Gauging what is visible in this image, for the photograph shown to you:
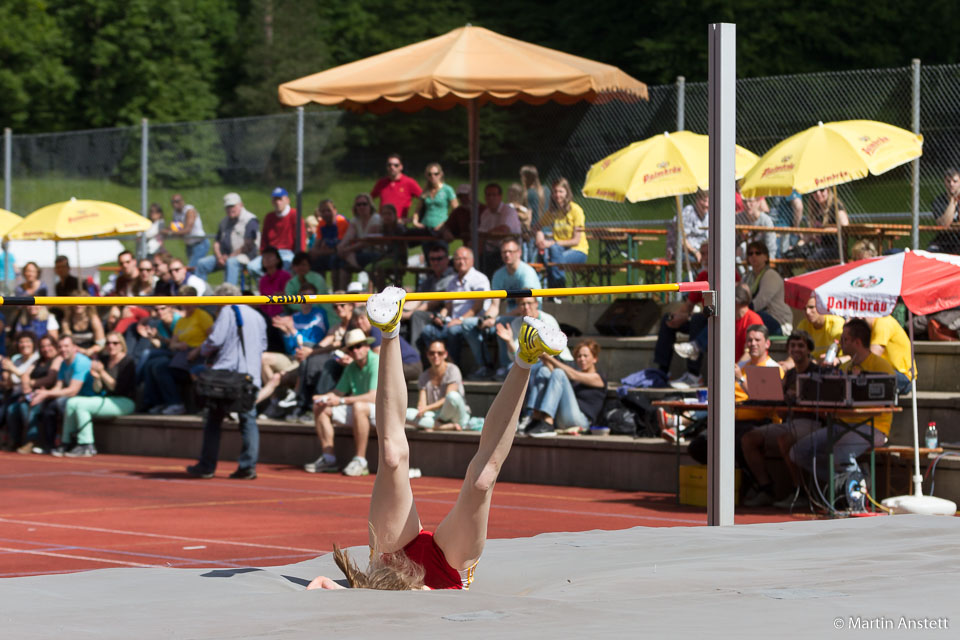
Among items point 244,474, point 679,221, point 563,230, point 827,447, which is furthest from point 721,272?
point 563,230

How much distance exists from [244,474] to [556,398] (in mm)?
2973

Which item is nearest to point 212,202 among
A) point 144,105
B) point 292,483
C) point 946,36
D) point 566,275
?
point 566,275

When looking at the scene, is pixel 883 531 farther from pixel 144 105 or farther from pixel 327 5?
pixel 327 5

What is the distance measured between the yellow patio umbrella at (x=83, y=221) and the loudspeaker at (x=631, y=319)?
642cm

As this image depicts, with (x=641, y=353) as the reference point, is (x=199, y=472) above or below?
below

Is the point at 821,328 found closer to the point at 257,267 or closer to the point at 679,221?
the point at 679,221

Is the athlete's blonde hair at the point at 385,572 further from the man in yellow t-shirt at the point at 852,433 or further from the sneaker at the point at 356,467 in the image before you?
the sneaker at the point at 356,467

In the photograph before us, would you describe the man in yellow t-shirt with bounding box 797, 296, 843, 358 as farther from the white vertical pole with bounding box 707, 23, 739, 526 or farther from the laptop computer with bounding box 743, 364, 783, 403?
the white vertical pole with bounding box 707, 23, 739, 526

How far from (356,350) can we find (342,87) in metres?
3.17

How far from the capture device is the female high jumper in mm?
5426

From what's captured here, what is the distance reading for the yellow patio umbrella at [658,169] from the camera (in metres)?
13.3

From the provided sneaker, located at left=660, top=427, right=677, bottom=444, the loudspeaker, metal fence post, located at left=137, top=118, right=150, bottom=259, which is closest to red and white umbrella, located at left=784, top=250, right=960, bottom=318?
sneaker, located at left=660, top=427, right=677, bottom=444

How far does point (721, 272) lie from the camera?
7.25m

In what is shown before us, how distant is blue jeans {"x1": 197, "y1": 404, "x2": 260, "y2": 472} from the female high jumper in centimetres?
700
